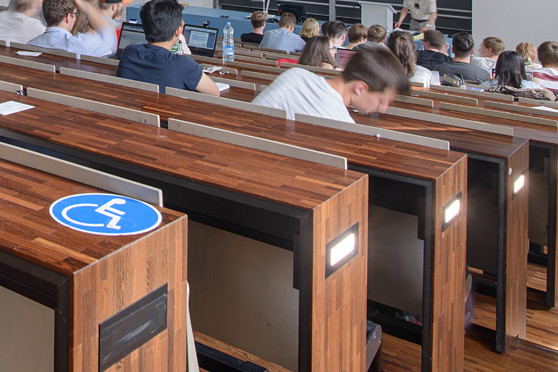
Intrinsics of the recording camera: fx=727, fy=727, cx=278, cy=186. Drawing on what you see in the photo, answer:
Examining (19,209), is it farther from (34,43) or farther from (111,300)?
(34,43)

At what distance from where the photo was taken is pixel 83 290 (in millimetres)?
1128

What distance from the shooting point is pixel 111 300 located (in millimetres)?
1178

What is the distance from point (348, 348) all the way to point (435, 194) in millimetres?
438

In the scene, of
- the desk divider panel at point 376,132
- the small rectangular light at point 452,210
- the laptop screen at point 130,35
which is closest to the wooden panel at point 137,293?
the small rectangular light at point 452,210

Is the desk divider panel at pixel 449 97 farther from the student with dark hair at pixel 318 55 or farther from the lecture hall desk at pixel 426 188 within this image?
the lecture hall desk at pixel 426 188

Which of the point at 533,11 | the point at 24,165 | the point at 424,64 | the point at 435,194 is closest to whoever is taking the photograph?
the point at 24,165

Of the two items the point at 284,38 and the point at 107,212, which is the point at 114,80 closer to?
the point at 107,212

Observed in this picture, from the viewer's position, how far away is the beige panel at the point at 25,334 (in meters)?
1.21

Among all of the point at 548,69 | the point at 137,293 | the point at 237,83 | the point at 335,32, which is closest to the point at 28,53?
the point at 237,83

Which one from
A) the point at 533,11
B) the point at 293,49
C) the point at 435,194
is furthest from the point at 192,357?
the point at 533,11

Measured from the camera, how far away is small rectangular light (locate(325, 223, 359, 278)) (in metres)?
1.59

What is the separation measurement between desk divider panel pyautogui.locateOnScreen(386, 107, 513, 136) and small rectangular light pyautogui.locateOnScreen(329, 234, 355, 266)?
3.33 feet

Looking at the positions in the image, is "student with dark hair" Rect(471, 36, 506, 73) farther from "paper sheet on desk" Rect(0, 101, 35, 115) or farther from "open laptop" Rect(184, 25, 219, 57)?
"paper sheet on desk" Rect(0, 101, 35, 115)

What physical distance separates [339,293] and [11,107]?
1.21 metres
